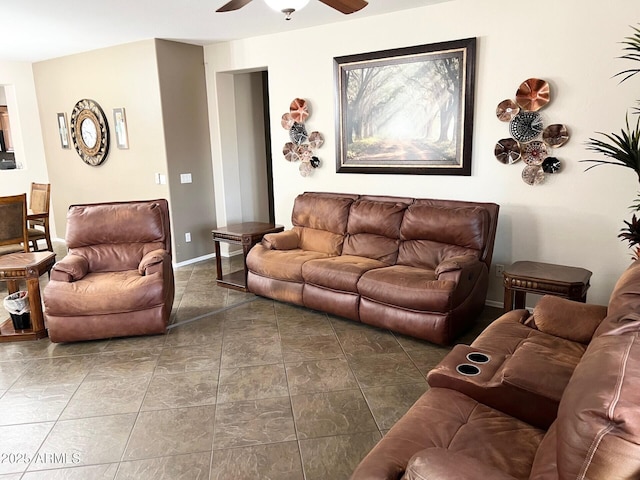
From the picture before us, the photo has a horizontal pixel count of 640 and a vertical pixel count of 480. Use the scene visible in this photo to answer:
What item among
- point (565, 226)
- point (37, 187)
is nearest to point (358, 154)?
point (565, 226)

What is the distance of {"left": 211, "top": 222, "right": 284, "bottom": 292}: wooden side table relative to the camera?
4.58m

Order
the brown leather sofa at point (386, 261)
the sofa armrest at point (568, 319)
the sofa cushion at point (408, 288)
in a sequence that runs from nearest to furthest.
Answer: the sofa armrest at point (568, 319) → the sofa cushion at point (408, 288) → the brown leather sofa at point (386, 261)

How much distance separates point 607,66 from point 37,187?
652 cm

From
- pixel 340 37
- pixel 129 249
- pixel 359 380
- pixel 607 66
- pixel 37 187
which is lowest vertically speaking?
pixel 359 380

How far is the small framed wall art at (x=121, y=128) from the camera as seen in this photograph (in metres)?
5.51

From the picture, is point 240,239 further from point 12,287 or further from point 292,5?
point 292,5

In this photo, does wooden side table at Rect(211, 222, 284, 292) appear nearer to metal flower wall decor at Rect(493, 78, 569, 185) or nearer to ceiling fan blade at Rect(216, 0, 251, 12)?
ceiling fan blade at Rect(216, 0, 251, 12)

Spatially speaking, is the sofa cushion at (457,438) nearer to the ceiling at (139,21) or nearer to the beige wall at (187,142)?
the ceiling at (139,21)

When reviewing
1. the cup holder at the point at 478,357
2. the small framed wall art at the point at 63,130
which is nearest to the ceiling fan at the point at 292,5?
the cup holder at the point at 478,357

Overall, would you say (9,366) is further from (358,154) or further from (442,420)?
(358,154)

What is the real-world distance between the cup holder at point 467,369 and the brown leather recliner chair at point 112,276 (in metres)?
2.40

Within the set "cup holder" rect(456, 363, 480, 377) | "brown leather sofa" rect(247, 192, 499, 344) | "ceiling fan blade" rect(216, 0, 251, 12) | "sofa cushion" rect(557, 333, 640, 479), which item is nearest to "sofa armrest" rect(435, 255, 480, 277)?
"brown leather sofa" rect(247, 192, 499, 344)

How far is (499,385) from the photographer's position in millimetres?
1793

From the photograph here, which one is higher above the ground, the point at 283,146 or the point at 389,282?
the point at 283,146
